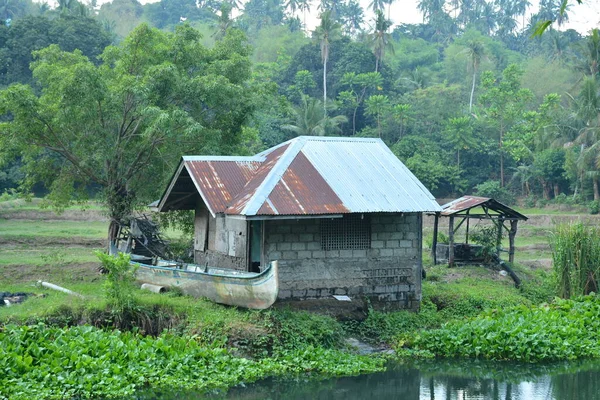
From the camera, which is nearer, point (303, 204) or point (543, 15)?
point (303, 204)

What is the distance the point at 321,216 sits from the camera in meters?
13.4

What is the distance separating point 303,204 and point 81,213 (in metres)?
21.4

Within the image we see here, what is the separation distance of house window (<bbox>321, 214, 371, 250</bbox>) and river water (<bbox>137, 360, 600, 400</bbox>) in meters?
2.84

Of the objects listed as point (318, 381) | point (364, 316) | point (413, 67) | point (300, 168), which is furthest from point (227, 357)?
point (413, 67)

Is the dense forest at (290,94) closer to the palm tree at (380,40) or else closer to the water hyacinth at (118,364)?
the palm tree at (380,40)

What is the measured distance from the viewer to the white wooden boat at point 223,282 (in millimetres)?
12203

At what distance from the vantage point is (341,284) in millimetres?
14109

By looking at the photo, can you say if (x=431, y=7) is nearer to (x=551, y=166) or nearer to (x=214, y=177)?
(x=551, y=166)

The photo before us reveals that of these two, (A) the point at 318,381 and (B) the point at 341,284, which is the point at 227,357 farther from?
(B) the point at 341,284

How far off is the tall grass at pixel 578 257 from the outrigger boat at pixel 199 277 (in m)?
7.44

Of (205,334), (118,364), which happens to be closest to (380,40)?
(205,334)

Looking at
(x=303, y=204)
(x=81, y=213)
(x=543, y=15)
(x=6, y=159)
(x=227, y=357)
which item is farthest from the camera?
(x=543, y=15)

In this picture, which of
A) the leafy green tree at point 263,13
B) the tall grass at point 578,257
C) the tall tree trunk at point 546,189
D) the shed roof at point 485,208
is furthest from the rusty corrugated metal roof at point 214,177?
the leafy green tree at point 263,13

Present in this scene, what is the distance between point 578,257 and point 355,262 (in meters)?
5.55
